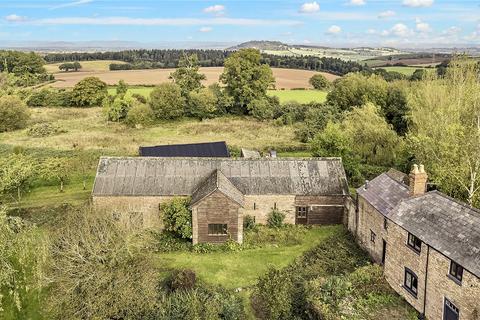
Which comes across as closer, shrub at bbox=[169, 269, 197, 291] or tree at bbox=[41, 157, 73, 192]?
shrub at bbox=[169, 269, 197, 291]

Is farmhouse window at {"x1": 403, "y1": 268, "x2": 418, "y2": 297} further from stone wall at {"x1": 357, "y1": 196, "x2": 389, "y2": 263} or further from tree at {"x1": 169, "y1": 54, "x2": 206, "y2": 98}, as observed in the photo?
tree at {"x1": 169, "y1": 54, "x2": 206, "y2": 98}

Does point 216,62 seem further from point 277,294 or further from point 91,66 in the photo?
point 277,294

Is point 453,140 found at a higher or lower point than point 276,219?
higher

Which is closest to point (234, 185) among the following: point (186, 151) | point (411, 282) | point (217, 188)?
point (217, 188)

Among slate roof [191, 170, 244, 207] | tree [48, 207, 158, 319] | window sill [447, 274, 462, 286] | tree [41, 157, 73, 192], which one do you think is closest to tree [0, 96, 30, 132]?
tree [41, 157, 73, 192]

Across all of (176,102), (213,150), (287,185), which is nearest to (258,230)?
(287,185)

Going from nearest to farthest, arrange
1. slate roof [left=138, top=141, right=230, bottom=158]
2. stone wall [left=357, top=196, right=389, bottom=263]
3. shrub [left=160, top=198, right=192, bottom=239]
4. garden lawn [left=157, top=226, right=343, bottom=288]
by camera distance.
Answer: garden lawn [left=157, top=226, right=343, bottom=288] < stone wall [left=357, top=196, right=389, bottom=263] < shrub [left=160, top=198, right=192, bottom=239] < slate roof [left=138, top=141, right=230, bottom=158]
